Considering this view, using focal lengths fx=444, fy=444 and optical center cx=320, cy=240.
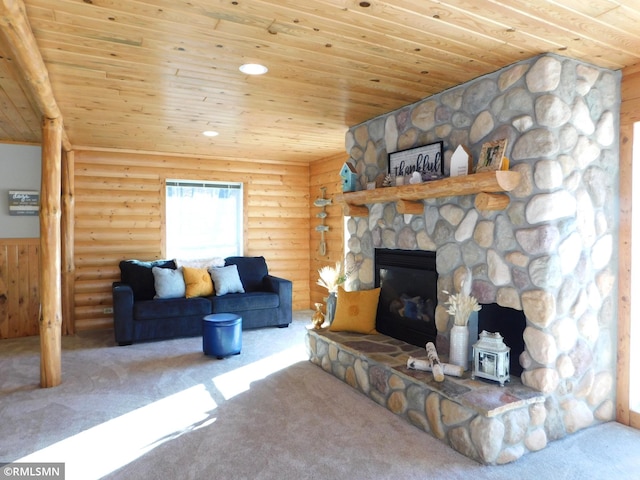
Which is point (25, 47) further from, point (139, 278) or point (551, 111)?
point (139, 278)

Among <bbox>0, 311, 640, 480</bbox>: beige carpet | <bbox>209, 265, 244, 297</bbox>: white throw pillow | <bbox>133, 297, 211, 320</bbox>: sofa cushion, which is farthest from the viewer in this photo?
<bbox>209, 265, 244, 297</bbox>: white throw pillow

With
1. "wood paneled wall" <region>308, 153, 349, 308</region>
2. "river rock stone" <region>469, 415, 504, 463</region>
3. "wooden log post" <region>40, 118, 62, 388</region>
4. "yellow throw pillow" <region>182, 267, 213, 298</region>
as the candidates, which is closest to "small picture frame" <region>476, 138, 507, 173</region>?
"river rock stone" <region>469, 415, 504, 463</region>

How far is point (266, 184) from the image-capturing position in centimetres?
652

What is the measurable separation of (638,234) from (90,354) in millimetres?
4774

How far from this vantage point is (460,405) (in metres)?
2.53

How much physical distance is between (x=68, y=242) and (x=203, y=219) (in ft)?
5.49

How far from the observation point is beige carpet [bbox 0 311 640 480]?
2350mm

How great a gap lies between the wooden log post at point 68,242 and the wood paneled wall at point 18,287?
0.30 metres

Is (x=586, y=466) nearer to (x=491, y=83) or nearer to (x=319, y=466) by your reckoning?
(x=319, y=466)

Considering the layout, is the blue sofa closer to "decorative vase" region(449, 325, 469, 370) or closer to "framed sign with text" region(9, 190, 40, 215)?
"framed sign with text" region(9, 190, 40, 215)

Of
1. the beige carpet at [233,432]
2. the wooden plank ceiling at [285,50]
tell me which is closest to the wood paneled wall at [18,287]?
the beige carpet at [233,432]

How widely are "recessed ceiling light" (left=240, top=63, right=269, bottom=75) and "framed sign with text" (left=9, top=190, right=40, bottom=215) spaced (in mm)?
3691

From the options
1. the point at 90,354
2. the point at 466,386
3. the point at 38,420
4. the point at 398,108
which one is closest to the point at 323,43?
the point at 398,108

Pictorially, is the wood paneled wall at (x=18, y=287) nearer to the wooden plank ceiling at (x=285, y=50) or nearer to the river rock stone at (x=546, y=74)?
the wooden plank ceiling at (x=285, y=50)
